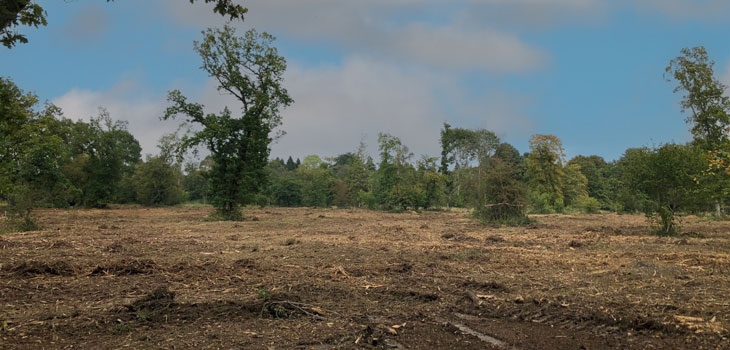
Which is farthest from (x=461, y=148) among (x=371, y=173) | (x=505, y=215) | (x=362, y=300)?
(x=362, y=300)

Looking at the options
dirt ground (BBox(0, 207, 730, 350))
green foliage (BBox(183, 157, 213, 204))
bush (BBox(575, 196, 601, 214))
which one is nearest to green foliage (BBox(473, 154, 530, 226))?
dirt ground (BBox(0, 207, 730, 350))

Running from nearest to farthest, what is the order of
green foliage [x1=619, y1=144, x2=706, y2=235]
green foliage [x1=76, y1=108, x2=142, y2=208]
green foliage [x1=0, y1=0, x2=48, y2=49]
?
green foliage [x1=0, y1=0, x2=48, y2=49], green foliage [x1=619, y1=144, x2=706, y2=235], green foliage [x1=76, y1=108, x2=142, y2=208]

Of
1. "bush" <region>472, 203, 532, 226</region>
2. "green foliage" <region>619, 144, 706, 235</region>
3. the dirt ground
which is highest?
"green foliage" <region>619, 144, 706, 235</region>

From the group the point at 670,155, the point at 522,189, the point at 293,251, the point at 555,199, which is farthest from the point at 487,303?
the point at 555,199

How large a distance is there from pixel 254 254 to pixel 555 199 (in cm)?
4860

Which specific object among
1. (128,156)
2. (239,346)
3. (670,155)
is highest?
(128,156)

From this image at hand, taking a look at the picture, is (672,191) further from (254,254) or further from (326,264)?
(254,254)

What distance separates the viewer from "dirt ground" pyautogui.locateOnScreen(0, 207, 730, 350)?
192 inches

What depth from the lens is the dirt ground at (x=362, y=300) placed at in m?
4.87

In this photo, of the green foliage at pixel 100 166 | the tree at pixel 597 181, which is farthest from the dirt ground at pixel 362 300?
the tree at pixel 597 181

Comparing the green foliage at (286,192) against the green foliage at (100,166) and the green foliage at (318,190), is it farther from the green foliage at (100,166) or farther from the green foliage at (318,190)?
the green foliage at (100,166)

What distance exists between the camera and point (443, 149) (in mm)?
67438

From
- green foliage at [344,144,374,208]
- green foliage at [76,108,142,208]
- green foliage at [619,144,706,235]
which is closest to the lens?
green foliage at [619,144,706,235]

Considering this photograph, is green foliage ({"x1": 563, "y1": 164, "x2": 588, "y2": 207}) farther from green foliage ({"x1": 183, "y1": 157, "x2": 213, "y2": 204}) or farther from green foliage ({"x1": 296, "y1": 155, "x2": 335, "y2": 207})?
green foliage ({"x1": 183, "y1": 157, "x2": 213, "y2": 204})
